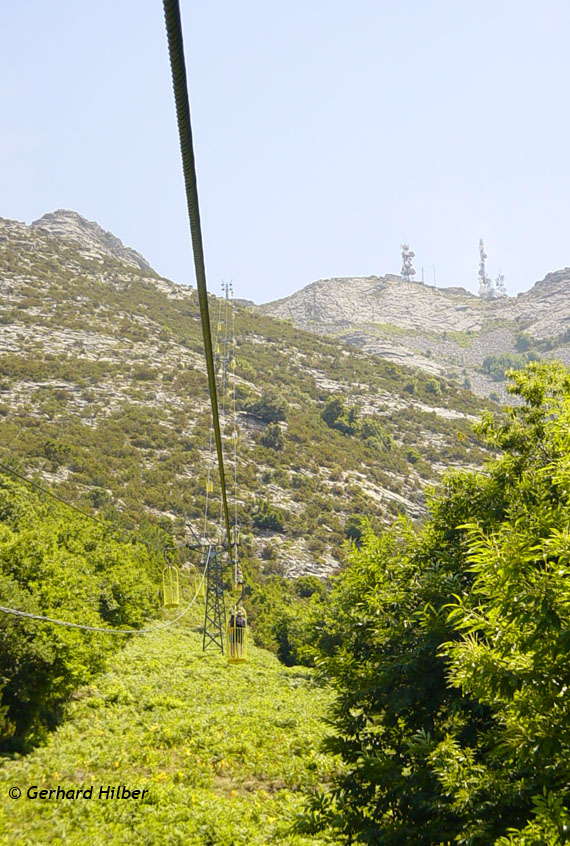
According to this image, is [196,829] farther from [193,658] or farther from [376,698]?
[193,658]

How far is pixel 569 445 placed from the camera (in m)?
4.41

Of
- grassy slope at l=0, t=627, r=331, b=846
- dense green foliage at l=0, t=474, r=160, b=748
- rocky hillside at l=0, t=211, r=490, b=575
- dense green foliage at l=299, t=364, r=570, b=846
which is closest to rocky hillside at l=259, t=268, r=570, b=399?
rocky hillside at l=0, t=211, r=490, b=575

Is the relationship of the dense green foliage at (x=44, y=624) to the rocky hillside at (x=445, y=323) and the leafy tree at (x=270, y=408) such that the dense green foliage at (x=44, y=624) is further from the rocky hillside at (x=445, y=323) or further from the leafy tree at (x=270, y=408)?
the rocky hillside at (x=445, y=323)

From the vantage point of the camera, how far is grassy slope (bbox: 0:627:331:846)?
11.1 meters

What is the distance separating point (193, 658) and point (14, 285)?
60.9 meters

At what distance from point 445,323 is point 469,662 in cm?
17920

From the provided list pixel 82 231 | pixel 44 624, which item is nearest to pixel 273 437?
pixel 44 624

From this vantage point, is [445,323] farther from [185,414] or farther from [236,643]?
[236,643]

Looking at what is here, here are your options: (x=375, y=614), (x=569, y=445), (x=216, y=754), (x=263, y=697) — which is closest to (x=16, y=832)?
(x=216, y=754)

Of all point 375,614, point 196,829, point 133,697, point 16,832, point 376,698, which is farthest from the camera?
point 133,697

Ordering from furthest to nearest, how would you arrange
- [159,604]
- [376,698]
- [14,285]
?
[14,285] → [159,604] → [376,698]

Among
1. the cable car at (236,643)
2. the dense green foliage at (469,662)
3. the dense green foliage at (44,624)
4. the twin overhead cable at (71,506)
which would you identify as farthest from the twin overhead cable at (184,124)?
the cable car at (236,643)

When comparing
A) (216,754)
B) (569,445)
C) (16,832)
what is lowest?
(216,754)

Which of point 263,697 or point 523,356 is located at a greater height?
point 523,356
